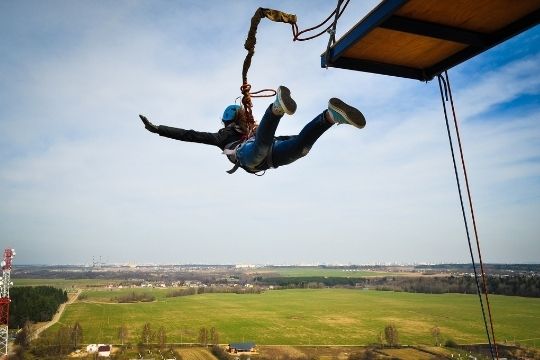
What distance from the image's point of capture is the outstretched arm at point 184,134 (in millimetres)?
5277

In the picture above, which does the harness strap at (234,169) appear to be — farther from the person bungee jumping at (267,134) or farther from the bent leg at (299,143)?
the bent leg at (299,143)

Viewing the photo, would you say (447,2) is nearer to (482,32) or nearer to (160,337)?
(482,32)

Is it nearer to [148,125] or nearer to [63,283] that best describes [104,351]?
[148,125]

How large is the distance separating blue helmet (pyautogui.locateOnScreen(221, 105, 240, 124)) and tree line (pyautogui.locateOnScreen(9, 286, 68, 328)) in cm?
8248

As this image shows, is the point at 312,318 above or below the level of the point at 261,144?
below

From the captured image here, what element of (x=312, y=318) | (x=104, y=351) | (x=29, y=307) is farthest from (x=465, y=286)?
(x=29, y=307)

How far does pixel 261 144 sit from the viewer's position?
4.74 meters

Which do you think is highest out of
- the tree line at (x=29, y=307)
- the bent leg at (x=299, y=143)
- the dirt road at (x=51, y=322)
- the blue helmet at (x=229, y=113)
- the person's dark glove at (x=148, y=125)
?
the blue helmet at (x=229, y=113)

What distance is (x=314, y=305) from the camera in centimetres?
10081

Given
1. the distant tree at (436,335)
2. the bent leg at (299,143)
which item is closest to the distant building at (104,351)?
the distant tree at (436,335)

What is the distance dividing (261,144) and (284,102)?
82 cm

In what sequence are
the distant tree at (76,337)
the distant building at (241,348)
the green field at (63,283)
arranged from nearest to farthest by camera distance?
the distant building at (241,348) → the distant tree at (76,337) → the green field at (63,283)

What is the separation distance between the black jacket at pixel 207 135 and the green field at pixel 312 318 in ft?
200

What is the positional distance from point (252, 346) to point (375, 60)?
57914 mm
